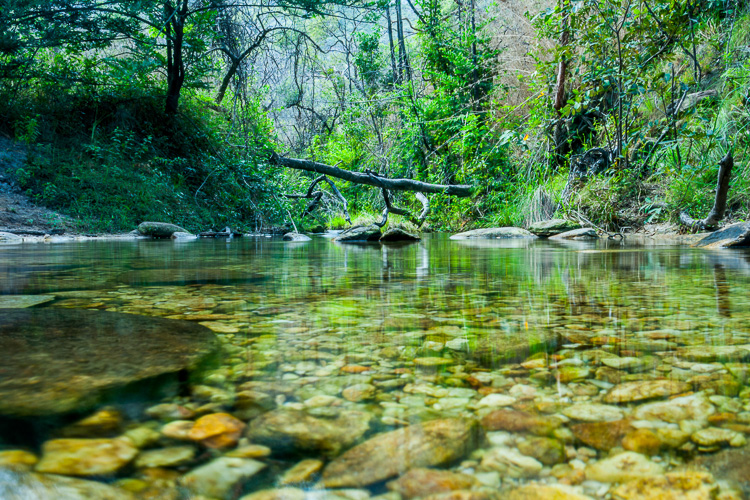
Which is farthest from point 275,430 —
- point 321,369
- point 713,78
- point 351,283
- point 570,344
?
point 713,78

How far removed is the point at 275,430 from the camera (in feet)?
2.13

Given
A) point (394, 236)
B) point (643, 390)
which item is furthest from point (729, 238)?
point (643, 390)

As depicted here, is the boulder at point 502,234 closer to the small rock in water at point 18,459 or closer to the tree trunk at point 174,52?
the tree trunk at point 174,52

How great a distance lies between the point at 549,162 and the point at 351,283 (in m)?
7.28

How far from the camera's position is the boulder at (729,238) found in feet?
13.9

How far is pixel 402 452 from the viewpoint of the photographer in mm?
592

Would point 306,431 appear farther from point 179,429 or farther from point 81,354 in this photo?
point 81,354

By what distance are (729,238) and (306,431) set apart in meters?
5.04

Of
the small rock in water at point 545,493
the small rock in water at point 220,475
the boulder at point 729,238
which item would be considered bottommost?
the small rock in water at point 545,493

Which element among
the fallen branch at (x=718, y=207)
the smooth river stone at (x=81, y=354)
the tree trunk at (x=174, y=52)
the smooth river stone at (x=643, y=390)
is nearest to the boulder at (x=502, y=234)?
the fallen branch at (x=718, y=207)

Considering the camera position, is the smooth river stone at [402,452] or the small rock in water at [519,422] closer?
the smooth river stone at [402,452]

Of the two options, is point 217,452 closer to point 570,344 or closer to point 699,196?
point 570,344

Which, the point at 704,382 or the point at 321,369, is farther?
the point at 321,369

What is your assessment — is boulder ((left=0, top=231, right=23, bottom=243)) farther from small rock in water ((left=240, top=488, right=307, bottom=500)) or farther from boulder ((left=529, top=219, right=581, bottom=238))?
boulder ((left=529, top=219, right=581, bottom=238))
